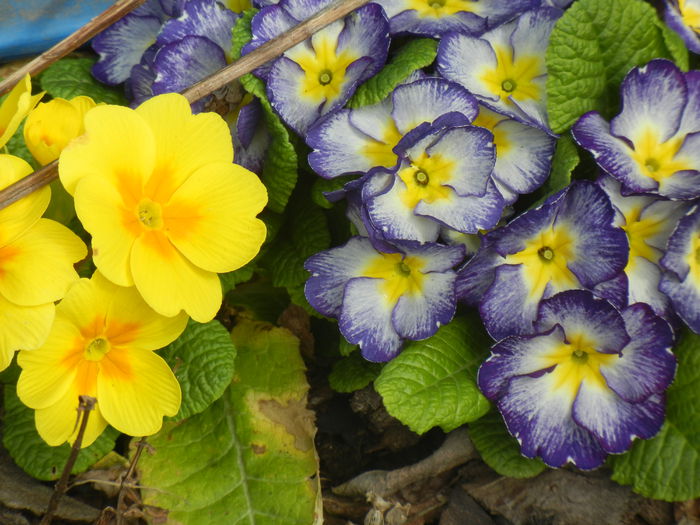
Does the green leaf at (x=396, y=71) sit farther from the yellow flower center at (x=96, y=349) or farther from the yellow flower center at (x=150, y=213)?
the yellow flower center at (x=96, y=349)

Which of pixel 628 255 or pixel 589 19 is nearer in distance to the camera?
pixel 628 255

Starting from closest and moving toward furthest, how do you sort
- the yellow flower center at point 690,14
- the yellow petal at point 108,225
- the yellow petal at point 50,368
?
the yellow petal at point 108,225 < the yellow petal at point 50,368 < the yellow flower center at point 690,14

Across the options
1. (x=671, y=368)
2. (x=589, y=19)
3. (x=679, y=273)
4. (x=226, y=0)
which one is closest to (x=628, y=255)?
(x=679, y=273)

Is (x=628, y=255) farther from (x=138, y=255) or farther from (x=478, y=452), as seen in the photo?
(x=138, y=255)

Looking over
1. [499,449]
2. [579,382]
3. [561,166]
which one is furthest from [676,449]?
[561,166]

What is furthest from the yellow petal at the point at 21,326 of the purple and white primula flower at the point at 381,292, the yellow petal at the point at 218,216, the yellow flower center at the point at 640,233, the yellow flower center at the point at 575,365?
the yellow flower center at the point at 640,233

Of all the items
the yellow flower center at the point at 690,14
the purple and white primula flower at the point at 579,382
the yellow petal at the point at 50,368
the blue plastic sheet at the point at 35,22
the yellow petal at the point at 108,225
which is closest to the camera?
the yellow petal at the point at 108,225
